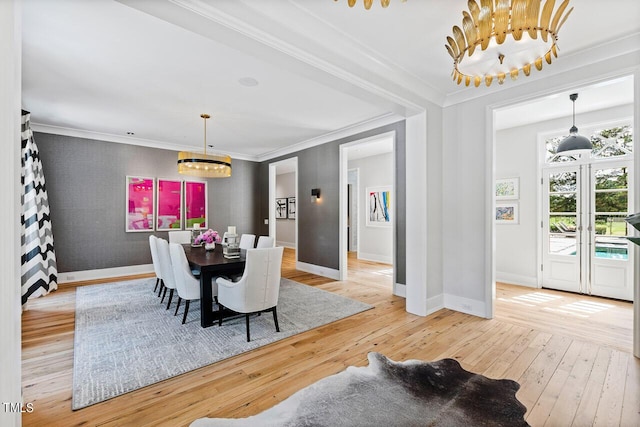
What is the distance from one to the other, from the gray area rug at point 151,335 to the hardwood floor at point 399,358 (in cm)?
10

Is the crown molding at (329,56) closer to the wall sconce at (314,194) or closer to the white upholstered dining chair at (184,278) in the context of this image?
the white upholstered dining chair at (184,278)

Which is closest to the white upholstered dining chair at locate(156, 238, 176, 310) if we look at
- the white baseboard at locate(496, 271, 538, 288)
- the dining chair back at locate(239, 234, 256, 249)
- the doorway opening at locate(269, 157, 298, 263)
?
the dining chair back at locate(239, 234, 256, 249)

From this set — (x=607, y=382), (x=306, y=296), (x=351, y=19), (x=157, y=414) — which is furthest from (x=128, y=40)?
(x=607, y=382)

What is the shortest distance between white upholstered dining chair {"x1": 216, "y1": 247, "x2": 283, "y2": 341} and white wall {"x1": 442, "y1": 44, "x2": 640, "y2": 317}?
229 centimetres

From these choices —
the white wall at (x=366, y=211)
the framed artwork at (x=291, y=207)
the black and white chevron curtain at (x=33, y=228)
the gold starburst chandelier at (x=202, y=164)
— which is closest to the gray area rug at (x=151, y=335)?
the black and white chevron curtain at (x=33, y=228)

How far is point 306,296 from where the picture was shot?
4.43 m

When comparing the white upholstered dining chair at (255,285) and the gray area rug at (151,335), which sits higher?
the white upholstered dining chair at (255,285)

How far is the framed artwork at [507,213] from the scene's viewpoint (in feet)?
17.1

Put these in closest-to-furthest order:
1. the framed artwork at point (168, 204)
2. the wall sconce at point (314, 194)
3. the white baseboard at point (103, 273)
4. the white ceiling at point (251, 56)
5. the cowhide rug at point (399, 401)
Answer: the cowhide rug at point (399, 401)
the white ceiling at point (251, 56)
the white baseboard at point (103, 273)
the wall sconce at point (314, 194)
the framed artwork at point (168, 204)

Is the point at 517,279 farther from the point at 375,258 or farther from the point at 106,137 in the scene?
the point at 106,137

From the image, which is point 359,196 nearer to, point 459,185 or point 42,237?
point 459,185

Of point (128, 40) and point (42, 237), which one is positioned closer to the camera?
point (128, 40)

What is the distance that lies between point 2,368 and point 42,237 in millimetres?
4683

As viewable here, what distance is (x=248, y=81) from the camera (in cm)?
342
